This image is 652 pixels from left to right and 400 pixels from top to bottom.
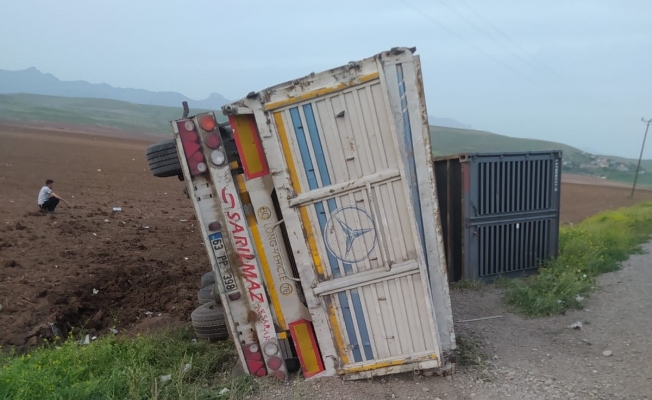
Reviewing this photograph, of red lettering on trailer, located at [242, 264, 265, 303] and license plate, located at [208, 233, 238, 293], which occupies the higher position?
license plate, located at [208, 233, 238, 293]

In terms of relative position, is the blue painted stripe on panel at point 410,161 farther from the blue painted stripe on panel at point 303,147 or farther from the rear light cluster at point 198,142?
the rear light cluster at point 198,142

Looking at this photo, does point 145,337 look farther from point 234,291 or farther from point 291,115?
point 291,115

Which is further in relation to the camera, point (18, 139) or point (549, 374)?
point (18, 139)

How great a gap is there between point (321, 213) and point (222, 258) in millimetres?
810

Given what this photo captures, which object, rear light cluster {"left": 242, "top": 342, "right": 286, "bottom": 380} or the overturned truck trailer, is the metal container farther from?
rear light cluster {"left": 242, "top": 342, "right": 286, "bottom": 380}

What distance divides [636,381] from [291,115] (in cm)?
302

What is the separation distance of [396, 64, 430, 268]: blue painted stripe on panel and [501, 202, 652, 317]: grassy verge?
2.26 meters

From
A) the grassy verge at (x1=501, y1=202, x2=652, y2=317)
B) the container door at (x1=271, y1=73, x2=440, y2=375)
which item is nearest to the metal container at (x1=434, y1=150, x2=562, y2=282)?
the grassy verge at (x1=501, y1=202, x2=652, y2=317)

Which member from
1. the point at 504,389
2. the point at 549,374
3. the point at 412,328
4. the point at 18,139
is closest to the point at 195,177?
the point at 412,328

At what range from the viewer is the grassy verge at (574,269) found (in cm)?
559

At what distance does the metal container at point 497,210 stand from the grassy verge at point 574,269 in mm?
305

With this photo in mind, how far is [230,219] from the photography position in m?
3.90

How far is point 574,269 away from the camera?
6637 mm

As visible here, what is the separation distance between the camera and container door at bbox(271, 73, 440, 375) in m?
3.65
